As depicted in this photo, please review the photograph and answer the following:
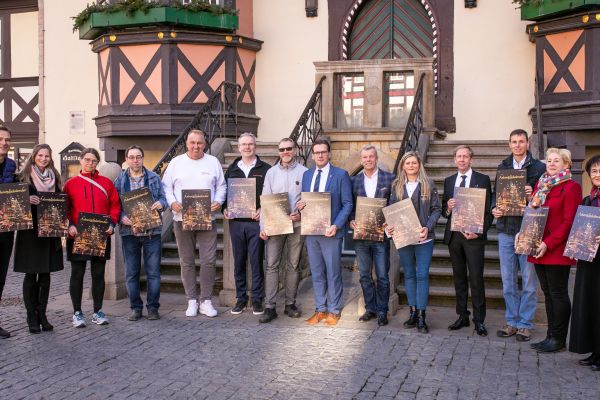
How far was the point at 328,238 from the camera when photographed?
24.2ft

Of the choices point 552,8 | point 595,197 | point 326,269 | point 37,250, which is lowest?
point 326,269

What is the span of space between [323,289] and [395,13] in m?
8.38

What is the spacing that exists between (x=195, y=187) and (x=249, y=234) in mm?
791

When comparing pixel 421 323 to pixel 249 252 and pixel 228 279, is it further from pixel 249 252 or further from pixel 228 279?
pixel 228 279

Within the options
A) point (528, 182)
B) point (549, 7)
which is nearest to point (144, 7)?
point (549, 7)

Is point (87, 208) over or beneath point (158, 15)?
beneath

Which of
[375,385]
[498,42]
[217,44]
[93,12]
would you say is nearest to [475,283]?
[375,385]

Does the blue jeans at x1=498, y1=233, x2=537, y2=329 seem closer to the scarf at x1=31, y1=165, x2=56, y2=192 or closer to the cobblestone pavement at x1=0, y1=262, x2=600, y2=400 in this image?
the cobblestone pavement at x1=0, y1=262, x2=600, y2=400

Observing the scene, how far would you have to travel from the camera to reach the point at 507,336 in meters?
6.85

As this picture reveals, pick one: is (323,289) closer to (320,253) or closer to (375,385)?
(320,253)

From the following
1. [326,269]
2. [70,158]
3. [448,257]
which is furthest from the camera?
[70,158]

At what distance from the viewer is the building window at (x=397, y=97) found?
38.2 feet

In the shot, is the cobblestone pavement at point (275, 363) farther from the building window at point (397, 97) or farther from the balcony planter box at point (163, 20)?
the balcony planter box at point (163, 20)

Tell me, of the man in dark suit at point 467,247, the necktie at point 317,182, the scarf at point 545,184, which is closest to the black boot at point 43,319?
the necktie at point 317,182
